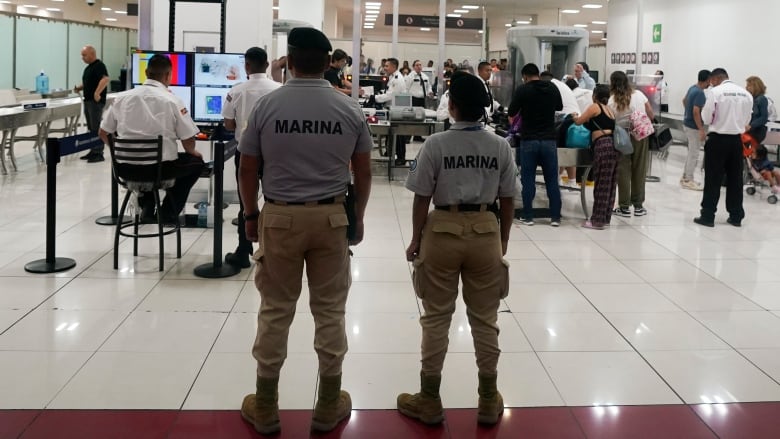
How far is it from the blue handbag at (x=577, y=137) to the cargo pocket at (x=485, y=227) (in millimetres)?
5064

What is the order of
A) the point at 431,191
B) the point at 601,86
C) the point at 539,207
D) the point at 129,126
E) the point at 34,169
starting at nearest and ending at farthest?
the point at 431,191, the point at 129,126, the point at 601,86, the point at 539,207, the point at 34,169

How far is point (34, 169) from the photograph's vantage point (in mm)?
10180

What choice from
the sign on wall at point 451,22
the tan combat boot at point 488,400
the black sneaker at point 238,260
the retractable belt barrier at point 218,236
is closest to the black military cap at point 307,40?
the tan combat boot at point 488,400

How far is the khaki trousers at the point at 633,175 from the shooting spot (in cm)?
810

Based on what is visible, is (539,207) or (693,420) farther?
(539,207)

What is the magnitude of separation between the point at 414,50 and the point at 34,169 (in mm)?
11770

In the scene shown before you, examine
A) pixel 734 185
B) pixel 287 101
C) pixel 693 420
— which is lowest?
pixel 693 420

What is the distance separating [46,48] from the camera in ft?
55.6

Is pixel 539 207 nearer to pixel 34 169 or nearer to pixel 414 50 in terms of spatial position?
pixel 34 169

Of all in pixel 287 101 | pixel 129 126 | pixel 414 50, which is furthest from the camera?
pixel 414 50

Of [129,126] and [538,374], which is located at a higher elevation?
[129,126]

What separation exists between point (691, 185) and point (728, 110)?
9.16 feet

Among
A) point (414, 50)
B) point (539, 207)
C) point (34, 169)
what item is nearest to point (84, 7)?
point (414, 50)

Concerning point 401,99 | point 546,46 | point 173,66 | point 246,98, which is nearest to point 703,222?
point 401,99
